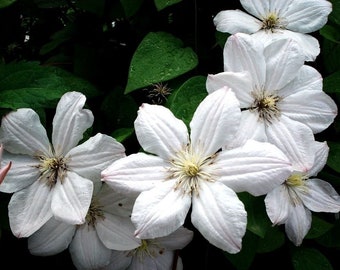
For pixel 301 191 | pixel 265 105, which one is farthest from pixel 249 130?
pixel 301 191

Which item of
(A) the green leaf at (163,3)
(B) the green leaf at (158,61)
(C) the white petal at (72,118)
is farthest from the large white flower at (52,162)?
(A) the green leaf at (163,3)

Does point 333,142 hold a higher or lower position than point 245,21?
lower

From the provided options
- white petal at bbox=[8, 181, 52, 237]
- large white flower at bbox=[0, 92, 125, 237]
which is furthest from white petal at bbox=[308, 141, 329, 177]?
white petal at bbox=[8, 181, 52, 237]

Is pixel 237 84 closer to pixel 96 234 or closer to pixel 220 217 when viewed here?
pixel 220 217

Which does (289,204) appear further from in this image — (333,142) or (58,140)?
(58,140)

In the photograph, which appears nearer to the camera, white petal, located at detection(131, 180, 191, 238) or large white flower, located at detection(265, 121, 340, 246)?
white petal, located at detection(131, 180, 191, 238)

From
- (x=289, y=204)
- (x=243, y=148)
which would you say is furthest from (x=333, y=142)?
(x=243, y=148)

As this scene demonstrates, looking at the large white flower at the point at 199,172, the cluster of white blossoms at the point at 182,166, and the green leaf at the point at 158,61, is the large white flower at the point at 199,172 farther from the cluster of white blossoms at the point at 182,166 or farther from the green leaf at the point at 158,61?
the green leaf at the point at 158,61

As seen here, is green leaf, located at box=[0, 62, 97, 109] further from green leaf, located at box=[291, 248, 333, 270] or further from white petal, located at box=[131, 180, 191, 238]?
green leaf, located at box=[291, 248, 333, 270]
